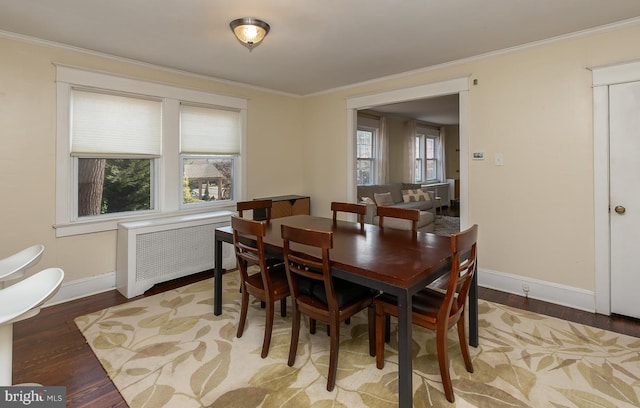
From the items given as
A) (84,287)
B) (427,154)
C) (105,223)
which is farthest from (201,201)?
(427,154)

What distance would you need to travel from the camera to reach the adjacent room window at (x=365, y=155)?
692cm

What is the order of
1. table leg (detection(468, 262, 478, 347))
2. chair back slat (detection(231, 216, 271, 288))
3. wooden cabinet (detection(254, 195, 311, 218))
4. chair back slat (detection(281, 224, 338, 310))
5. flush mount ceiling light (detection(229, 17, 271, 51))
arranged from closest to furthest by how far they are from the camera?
chair back slat (detection(281, 224, 338, 310)) → chair back slat (detection(231, 216, 271, 288)) → table leg (detection(468, 262, 478, 347)) → flush mount ceiling light (detection(229, 17, 271, 51)) → wooden cabinet (detection(254, 195, 311, 218))

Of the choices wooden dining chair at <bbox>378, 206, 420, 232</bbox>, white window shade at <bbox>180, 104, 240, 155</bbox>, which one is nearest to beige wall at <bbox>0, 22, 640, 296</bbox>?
white window shade at <bbox>180, 104, 240, 155</bbox>

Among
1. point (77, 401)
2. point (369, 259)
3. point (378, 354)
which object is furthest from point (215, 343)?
point (369, 259)

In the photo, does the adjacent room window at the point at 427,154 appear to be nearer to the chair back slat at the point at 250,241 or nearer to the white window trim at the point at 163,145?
the white window trim at the point at 163,145

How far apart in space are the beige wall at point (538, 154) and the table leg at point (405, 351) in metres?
2.30

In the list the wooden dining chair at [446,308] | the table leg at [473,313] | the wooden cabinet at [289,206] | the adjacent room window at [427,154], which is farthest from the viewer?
the adjacent room window at [427,154]

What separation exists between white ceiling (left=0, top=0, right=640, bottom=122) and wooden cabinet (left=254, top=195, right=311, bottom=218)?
1862 mm

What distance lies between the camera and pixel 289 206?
4.82 metres

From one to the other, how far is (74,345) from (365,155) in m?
5.81

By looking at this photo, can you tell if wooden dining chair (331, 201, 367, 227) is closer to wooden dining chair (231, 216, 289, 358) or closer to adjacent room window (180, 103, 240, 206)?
wooden dining chair (231, 216, 289, 358)

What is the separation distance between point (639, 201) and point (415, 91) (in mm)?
2319

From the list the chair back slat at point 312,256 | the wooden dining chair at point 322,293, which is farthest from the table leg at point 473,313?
the chair back slat at point 312,256

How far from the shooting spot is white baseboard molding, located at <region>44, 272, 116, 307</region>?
3.12 meters
